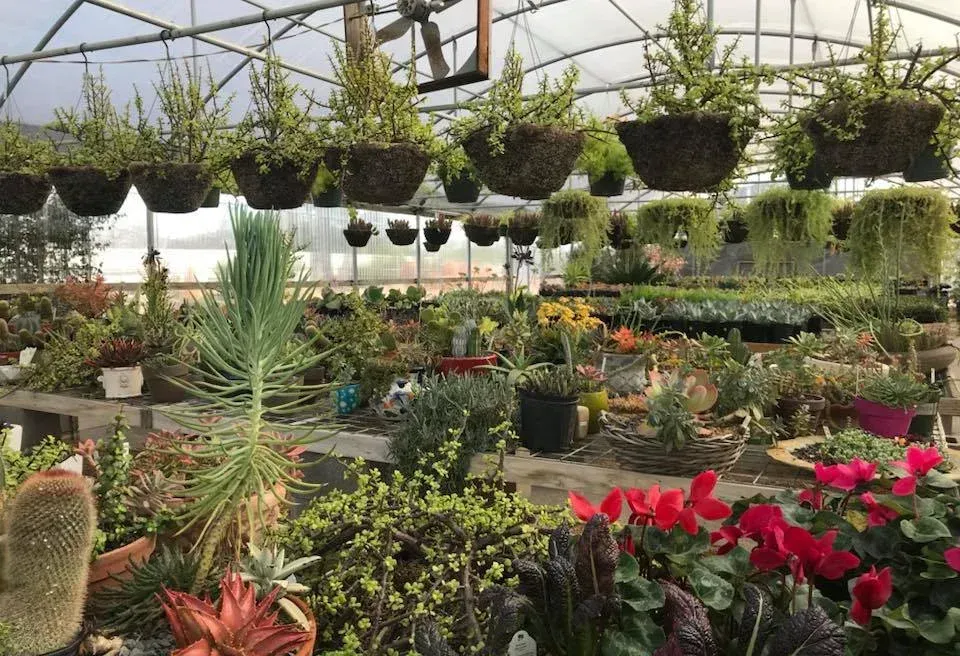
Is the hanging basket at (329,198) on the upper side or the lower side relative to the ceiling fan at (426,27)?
lower

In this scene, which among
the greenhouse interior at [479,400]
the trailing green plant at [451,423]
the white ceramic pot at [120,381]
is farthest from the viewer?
the white ceramic pot at [120,381]

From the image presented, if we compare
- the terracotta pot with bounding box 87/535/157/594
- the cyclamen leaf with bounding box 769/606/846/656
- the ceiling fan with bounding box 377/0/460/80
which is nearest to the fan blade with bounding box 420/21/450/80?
the ceiling fan with bounding box 377/0/460/80

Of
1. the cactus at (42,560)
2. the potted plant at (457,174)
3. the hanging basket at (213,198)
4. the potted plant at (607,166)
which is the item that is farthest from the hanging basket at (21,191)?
the cactus at (42,560)

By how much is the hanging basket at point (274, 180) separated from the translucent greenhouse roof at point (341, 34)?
228 cm

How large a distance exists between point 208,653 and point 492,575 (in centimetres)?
47

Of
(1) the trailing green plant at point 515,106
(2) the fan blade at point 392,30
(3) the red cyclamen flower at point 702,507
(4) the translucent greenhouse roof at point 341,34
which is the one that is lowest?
(3) the red cyclamen flower at point 702,507

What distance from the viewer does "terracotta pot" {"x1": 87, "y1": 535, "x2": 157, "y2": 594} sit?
Answer: 138 cm

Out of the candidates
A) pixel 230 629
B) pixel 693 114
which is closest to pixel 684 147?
pixel 693 114

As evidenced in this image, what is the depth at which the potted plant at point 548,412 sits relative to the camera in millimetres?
2607

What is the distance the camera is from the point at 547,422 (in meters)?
2.61

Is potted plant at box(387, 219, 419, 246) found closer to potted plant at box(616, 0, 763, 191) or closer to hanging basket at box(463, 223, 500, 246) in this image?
hanging basket at box(463, 223, 500, 246)

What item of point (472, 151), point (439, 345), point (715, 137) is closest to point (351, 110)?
point (472, 151)

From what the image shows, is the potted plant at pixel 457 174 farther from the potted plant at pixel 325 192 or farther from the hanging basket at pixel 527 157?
the potted plant at pixel 325 192

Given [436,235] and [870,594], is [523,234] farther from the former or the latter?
[870,594]
